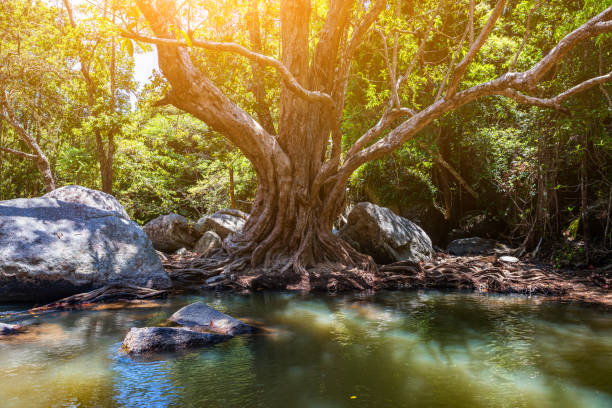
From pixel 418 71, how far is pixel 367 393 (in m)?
11.7

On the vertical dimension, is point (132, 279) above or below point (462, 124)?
below

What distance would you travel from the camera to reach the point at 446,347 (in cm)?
443

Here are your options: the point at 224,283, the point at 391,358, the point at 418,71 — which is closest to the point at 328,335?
the point at 391,358

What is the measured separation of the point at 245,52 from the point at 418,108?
8.43 meters

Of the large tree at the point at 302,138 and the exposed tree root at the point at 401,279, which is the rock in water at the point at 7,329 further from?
the large tree at the point at 302,138

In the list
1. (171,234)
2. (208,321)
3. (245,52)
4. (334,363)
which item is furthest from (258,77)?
(334,363)

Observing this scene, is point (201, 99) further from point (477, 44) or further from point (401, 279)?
point (401, 279)

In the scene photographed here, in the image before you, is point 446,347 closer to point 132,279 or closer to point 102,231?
point 132,279

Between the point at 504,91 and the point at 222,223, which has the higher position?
the point at 504,91

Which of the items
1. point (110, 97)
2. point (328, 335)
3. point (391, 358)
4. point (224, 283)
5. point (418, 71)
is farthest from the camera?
point (110, 97)

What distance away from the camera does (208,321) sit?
198 inches

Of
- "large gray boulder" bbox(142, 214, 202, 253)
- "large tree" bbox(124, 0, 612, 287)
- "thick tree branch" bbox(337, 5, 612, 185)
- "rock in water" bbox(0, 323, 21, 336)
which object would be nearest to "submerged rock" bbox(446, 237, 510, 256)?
"large tree" bbox(124, 0, 612, 287)

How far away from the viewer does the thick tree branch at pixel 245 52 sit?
19.2ft

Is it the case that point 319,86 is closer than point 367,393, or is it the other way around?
point 367,393
